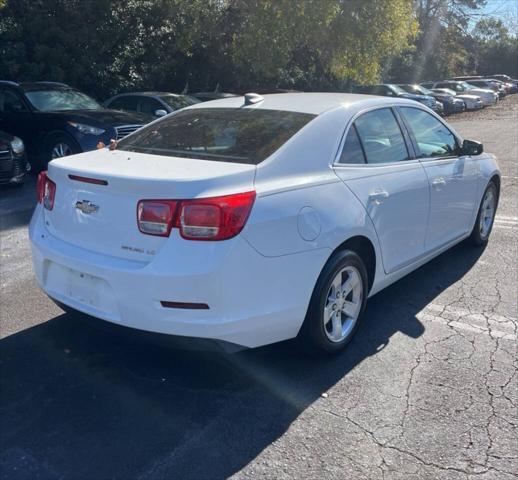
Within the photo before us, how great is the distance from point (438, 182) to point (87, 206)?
282 centimetres

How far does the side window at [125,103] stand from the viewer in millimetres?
13828

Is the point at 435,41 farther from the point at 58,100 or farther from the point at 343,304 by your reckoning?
the point at 343,304

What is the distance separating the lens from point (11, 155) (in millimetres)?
8961

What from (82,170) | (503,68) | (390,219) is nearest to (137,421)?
(82,170)

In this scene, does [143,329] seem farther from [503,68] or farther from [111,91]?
[503,68]

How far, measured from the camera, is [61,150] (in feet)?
32.8

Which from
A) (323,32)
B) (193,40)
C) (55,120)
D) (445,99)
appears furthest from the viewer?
(445,99)

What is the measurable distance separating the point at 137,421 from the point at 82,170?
146 centimetres

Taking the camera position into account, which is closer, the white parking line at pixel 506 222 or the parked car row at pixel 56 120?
the white parking line at pixel 506 222

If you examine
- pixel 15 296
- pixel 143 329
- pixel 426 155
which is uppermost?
pixel 426 155

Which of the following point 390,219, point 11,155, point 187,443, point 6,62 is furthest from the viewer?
point 6,62

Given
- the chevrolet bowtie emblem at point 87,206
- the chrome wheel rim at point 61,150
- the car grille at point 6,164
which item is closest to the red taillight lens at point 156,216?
the chevrolet bowtie emblem at point 87,206

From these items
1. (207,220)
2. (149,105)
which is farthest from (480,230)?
(149,105)

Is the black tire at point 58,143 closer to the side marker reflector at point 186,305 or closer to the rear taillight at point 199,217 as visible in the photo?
the rear taillight at point 199,217
